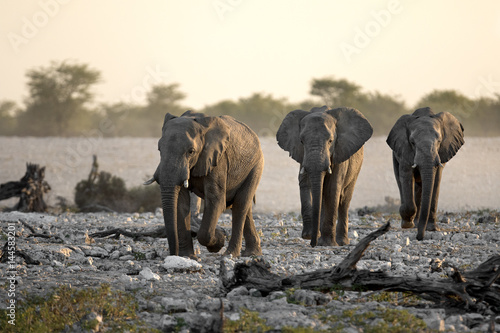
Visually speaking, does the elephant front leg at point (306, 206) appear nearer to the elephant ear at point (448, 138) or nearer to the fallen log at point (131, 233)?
the fallen log at point (131, 233)

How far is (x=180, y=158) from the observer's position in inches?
415

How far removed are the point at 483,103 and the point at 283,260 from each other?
141 feet

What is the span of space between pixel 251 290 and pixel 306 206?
5060 millimetres

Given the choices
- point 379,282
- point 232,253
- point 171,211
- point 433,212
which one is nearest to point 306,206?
point 232,253

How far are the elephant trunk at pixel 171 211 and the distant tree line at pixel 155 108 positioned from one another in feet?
113

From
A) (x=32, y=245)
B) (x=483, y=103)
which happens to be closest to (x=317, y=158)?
(x=32, y=245)

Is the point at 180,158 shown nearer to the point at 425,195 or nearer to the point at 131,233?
the point at 131,233

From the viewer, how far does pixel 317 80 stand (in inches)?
1839

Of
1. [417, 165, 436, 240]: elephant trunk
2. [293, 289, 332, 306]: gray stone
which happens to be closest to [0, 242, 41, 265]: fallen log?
[293, 289, 332, 306]: gray stone

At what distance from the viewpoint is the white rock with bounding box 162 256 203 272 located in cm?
995

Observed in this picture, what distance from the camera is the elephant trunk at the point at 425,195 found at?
14.1 meters

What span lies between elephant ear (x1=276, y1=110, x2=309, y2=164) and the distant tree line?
31.2 meters

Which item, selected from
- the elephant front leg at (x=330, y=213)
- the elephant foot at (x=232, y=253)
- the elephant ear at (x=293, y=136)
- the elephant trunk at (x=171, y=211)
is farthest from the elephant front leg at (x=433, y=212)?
the elephant trunk at (x=171, y=211)

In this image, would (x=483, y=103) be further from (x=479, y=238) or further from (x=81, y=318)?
(x=81, y=318)
